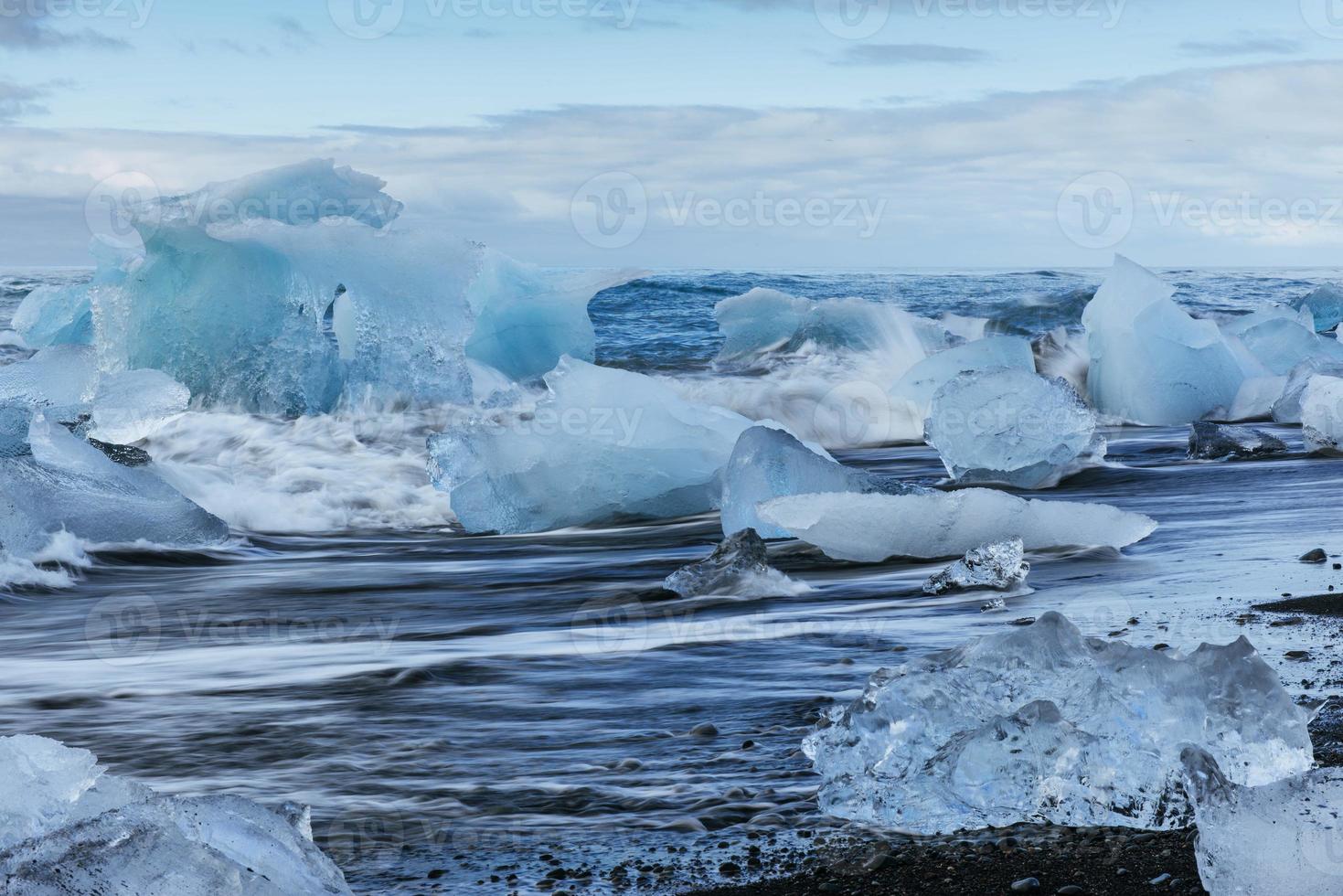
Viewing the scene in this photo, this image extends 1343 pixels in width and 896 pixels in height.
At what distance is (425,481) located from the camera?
421 inches

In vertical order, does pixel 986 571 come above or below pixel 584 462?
below

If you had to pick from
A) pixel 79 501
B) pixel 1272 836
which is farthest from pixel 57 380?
pixel 1272 836

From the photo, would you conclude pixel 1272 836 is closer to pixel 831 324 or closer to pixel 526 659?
pixel 526 659

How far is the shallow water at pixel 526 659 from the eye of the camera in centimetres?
310

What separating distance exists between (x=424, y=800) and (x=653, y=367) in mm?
16132

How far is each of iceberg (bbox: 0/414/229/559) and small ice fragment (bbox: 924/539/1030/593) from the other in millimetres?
4494

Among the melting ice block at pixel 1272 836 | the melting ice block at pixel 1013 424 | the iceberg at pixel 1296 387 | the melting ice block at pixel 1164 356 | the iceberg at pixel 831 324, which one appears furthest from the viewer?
the iceberg at pixel 831 324

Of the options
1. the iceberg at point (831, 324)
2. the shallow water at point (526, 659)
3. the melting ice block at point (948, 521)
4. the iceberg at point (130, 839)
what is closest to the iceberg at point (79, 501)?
the shallow water at point (526, 659)

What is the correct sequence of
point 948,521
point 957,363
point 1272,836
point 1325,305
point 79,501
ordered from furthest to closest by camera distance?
point 1325,305, point 957,363, point 79,501, point 948,521, point 1272,836

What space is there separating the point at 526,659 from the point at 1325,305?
20234mm

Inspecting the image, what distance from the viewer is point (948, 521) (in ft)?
20.3

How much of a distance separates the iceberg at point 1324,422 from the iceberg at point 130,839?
8.36m

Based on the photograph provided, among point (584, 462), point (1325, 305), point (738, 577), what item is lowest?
point (738, 577)

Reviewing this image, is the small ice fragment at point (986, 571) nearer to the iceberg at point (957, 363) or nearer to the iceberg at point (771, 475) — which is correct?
the iceberg at point (771, 475)
